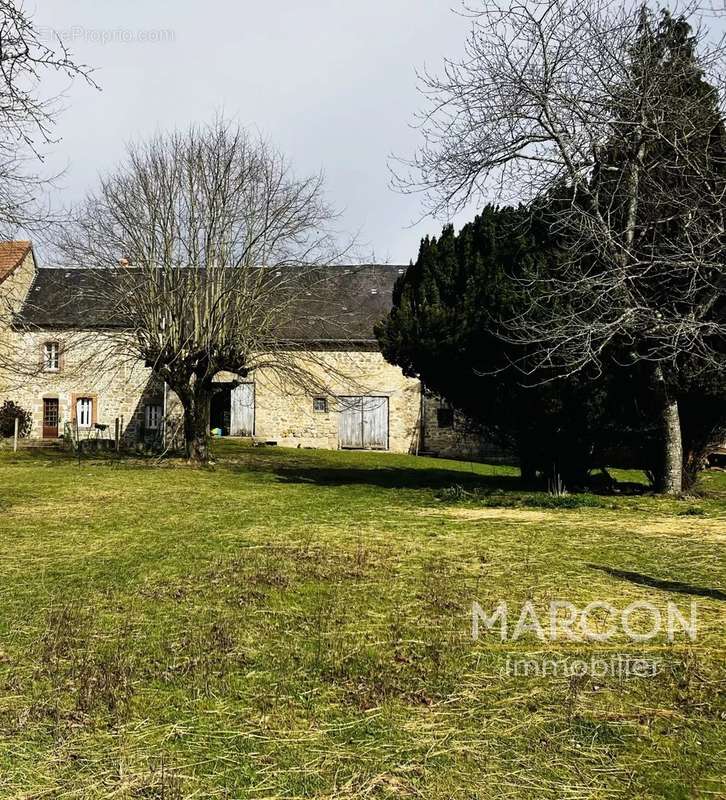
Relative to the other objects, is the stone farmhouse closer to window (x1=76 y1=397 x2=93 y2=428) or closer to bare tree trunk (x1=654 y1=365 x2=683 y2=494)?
window (x1=76 y1=397 x2=93 y2=428)

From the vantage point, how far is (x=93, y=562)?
21.5 ft

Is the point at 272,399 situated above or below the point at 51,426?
above

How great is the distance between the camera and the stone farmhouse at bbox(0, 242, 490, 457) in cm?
2702

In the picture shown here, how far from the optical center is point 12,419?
2783 centimetres

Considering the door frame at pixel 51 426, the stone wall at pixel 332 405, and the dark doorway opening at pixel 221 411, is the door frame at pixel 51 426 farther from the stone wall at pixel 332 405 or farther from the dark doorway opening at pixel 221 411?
the stone wall at pixel 332 405

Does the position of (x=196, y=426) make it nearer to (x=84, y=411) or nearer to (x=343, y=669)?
(x=84, y=411)

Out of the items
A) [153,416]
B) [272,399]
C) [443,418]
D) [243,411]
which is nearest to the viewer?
[443,418]

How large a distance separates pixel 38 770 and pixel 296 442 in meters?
24.9

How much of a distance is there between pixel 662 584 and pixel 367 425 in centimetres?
2185

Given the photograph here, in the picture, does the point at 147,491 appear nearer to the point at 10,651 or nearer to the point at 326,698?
the point at 10,651

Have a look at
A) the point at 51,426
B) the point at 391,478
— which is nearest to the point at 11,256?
the point at 51,426

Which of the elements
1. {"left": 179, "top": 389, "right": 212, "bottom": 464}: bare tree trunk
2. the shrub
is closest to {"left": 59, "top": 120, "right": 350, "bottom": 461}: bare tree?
{"left": 179, "top": 389, "right": 212, "bottom": 464}: bare tree trunk

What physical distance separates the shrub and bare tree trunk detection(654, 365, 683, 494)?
76.3ft

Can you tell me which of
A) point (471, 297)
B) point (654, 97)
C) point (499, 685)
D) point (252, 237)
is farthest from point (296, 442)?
point (499, 685)
